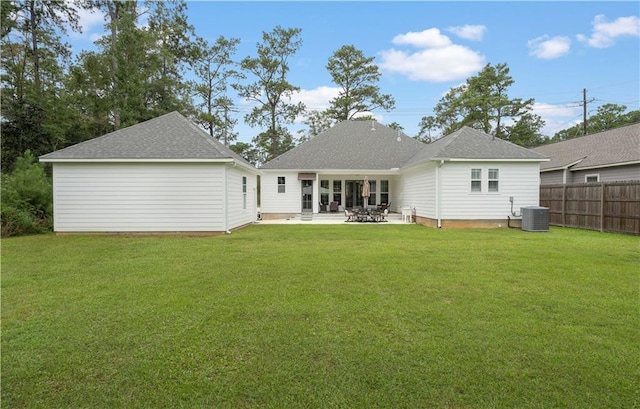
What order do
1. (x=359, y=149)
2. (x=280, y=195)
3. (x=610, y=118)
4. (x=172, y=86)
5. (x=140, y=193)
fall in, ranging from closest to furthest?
(x=140, y=193)
(x=280, y=195)
(x=359, y=149)
(x=172, y=86)
(x=610, y=118)

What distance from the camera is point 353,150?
21625 mm

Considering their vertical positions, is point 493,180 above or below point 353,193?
above

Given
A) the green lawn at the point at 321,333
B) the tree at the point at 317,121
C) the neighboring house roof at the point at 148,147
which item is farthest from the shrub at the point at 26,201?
the tree at the point at 317,121

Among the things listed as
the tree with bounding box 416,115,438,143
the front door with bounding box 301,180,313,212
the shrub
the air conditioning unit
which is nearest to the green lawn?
the air conditioning unit

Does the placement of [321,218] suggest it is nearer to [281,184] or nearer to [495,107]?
[281,184]

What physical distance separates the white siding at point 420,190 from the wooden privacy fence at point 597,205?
552 centimetres

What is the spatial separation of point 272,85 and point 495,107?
20563 mm

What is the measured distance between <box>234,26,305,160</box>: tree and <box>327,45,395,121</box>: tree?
3.89 m

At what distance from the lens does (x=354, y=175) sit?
21109mm

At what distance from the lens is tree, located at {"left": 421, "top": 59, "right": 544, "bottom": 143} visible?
3167 centimetres

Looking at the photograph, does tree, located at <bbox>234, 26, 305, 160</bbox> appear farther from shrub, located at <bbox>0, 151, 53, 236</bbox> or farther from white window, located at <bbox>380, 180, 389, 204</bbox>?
shrub, located at <bbox>0, 151, 53, 236</bbox>

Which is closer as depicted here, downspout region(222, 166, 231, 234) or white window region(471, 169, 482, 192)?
downspout region(222, 166, 231, 234)

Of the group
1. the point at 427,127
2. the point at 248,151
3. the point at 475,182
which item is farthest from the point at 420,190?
the point at 248,151

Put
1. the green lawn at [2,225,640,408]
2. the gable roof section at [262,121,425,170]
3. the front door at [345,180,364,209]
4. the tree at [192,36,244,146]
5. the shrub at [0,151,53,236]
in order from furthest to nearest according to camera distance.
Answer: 1. the tree at [192,36,244,146]
2. the front door at [345,180,364,209]
3. the gable roof section at [262,121,425,170]
4. the shrub at [0,151,53,236]
5. the green lawn at [2,225,640,408]
